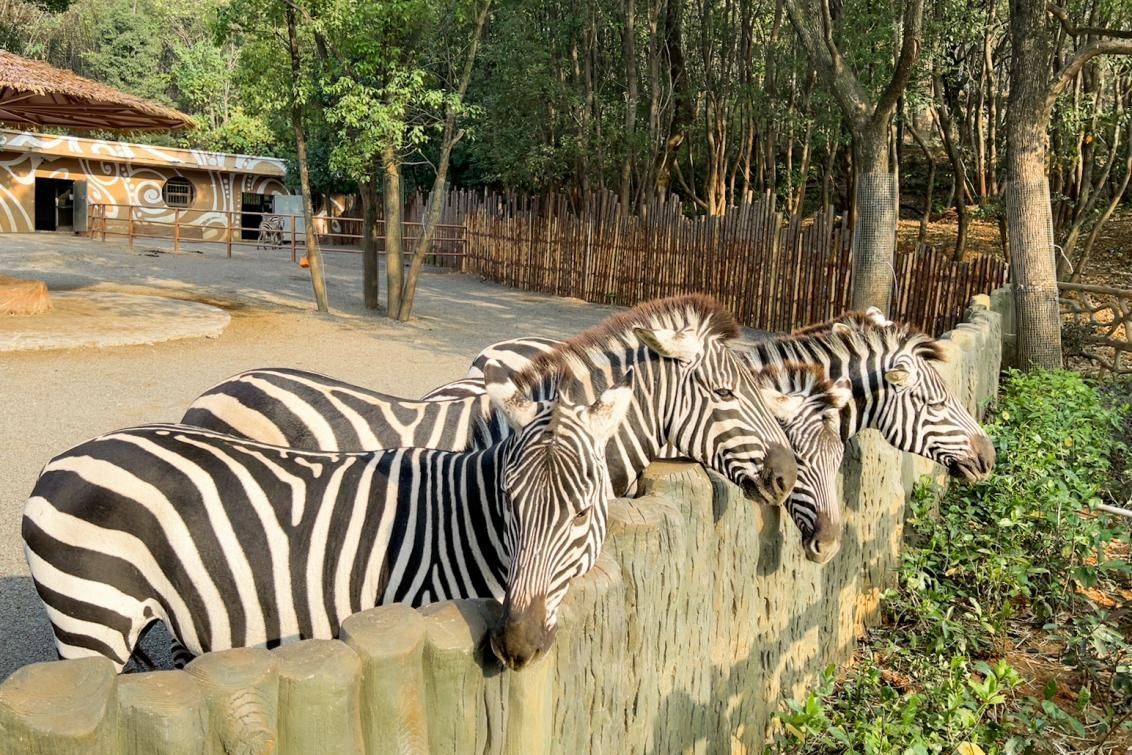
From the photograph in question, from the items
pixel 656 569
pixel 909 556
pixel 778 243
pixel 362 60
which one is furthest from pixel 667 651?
pixel 778 243

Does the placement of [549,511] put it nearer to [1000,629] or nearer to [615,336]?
[615,336]

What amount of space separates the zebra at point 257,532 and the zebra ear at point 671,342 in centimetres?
52

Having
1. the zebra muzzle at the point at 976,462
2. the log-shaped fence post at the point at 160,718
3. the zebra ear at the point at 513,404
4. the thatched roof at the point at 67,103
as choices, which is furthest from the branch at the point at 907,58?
the thatched roof at the point at 67,103

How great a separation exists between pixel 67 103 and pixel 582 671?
1439cm

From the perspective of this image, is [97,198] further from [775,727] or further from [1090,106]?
[775,727]

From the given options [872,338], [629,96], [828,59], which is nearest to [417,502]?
[872,338]

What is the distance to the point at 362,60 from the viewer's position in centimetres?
1326

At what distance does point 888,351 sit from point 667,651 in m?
2.43

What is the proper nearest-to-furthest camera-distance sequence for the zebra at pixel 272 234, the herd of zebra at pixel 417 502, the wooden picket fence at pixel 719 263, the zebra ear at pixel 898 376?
the herd of zebra at pixel 417 502, the zebra ear at pixel 898 376, the wooden picket fence at pixel 719 263, the zebra at pixel 272 234

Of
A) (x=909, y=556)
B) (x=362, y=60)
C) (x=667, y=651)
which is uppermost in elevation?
(x=362, y=60)

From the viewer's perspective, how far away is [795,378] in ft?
13.5

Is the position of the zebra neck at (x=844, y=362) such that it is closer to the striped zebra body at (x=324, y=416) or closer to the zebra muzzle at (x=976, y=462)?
the zebra muzzle at (x=976, y=462)

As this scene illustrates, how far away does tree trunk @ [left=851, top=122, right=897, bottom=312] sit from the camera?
31.0ft

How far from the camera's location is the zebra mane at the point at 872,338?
452 cm
